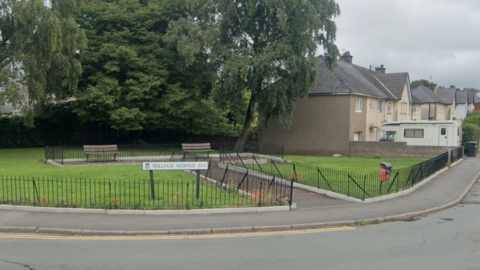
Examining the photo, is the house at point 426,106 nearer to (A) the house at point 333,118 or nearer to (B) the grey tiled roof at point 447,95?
(B) the grey tiled roof at point 447,95

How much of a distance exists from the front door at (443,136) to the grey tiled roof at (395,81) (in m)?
9.11

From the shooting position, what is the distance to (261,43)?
2592 centimetres

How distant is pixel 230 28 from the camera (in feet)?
85.4

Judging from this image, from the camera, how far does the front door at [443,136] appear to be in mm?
28938

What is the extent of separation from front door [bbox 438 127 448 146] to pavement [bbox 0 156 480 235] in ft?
55.4

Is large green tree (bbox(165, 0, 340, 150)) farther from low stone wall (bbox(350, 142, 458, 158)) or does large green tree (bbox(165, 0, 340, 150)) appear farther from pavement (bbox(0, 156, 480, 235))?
pavement (bbox(0, 156, 480, 235))

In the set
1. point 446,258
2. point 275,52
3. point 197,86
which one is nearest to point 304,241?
point 446,258

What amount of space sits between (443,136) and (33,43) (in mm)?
28604

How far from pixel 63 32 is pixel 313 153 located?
2007cm

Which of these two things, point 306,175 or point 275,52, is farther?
point 275,52

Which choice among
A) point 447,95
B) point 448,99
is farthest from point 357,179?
point 447,95

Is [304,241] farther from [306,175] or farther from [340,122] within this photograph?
[340,122]

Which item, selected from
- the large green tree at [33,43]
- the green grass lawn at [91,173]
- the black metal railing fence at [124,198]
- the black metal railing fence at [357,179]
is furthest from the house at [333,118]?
the black metal railing fence at [124,198]

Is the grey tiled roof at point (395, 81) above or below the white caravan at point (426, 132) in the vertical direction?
above
